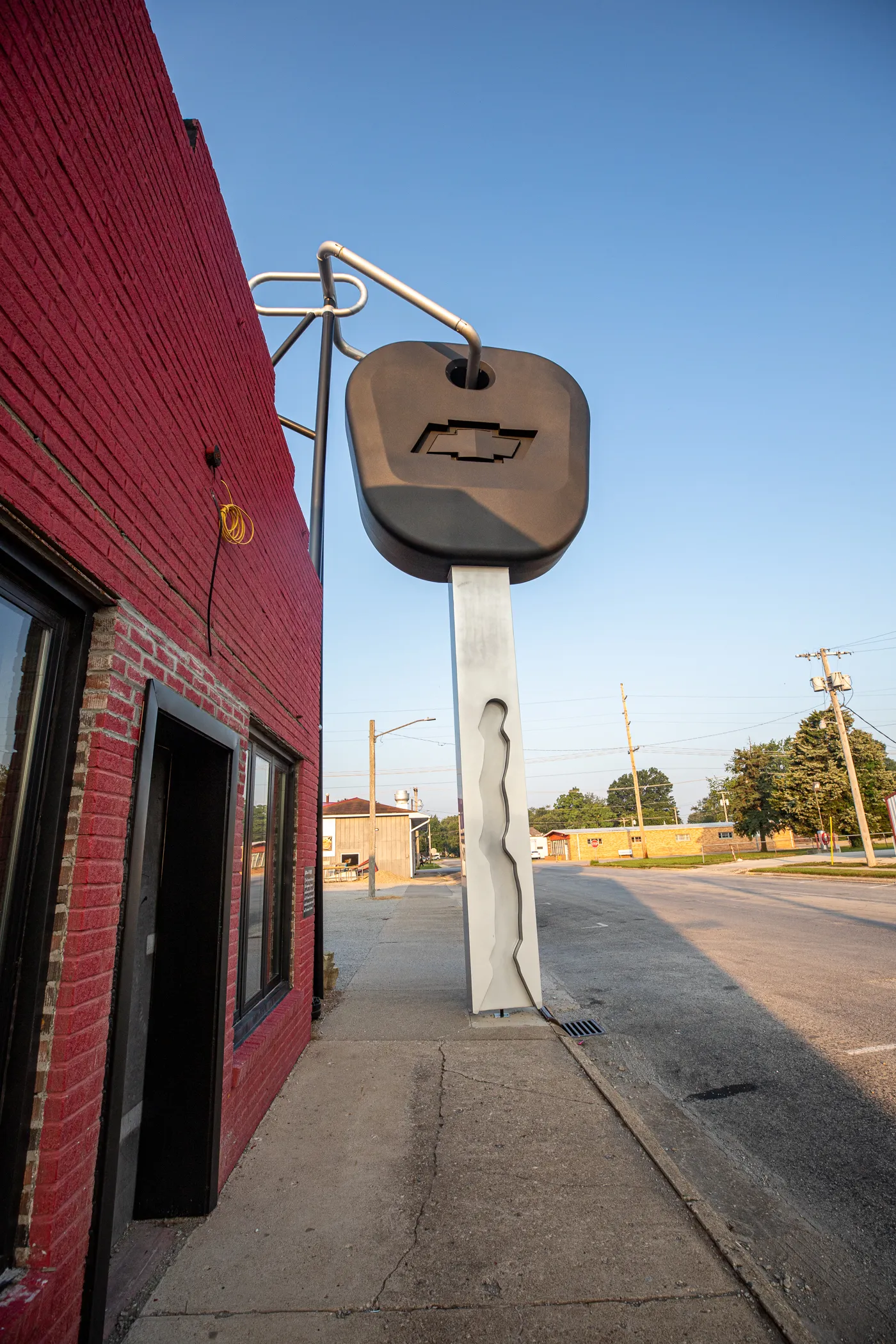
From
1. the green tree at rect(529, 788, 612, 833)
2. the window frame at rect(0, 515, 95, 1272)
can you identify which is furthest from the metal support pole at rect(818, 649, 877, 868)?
the green tree at rect(529, 788, 612, 833)

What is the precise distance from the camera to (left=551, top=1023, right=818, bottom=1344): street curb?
2.23 m

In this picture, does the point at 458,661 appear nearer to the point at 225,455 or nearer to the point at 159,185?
the point at 225,455

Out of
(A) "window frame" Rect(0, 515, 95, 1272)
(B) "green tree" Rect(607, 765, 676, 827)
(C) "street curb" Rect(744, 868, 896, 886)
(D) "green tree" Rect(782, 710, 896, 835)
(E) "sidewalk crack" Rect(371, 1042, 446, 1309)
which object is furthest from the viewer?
(B) "green tree" Rect(607, 765, 676, 827)

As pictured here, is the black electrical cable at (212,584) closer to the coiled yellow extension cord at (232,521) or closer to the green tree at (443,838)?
the coiled yellow extension cord at (232,521)

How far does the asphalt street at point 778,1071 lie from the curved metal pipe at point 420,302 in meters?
6.60

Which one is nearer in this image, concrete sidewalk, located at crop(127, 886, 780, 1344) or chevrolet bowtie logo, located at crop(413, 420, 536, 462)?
concrete sidewalk, located at crop(127, 886, 780, 1344)

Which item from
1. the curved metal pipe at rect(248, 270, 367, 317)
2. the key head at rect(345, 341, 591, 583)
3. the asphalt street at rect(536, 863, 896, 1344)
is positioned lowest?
the asphalt street at rect(536, 863, 896, 1344)

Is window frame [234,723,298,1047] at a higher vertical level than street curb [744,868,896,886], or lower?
higher

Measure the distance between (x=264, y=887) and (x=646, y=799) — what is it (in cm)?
11573

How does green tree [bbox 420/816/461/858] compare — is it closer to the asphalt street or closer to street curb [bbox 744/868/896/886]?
street curb [bbox 744/868/896/886]

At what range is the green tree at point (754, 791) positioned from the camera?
53.1 metres

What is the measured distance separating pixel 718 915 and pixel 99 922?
13.7 metres

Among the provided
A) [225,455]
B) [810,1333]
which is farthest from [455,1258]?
[225,455]

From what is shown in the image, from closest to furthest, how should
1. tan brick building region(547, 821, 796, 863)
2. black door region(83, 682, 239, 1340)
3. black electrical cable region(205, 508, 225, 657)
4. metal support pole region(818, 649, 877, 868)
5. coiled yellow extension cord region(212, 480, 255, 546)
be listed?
black door region(83, 682, 239, 1340) < black electrical cable region(205, 508, 225, 657) < coiled yellow extension cord region(212, 480, 255, 546) < metal support pole region(818, 649, 877, 868) < tan brick building region(547, 821, 796, 863)
